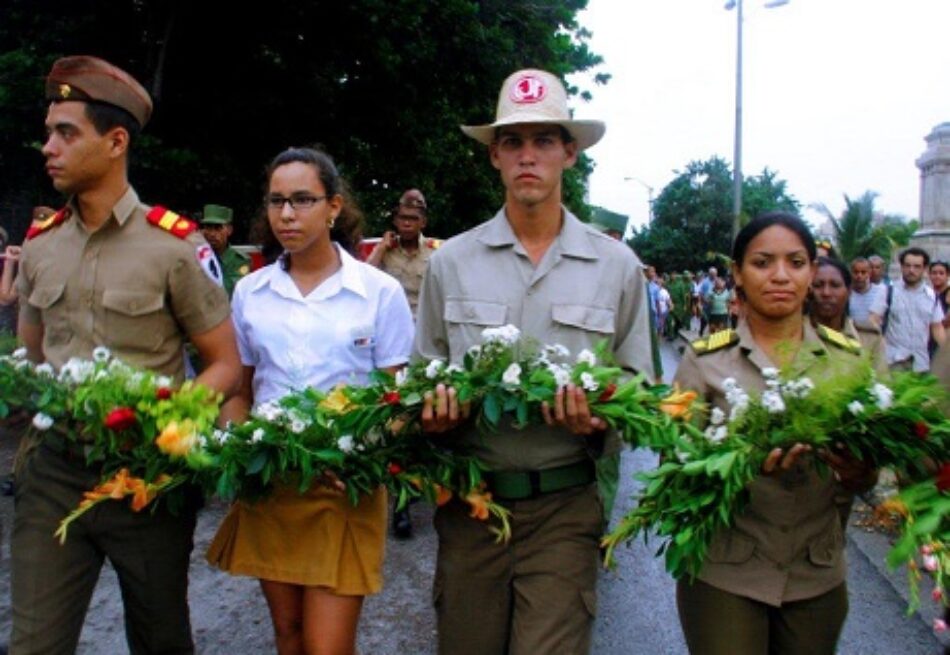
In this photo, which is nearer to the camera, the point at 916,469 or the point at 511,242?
the point at 916,469

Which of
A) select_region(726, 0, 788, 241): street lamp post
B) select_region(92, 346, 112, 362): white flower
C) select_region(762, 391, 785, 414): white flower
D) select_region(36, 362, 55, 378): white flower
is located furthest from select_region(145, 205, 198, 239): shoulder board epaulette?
select_region(726, 0, 788, 241): street lamp post

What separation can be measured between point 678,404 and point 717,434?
0.17 metres

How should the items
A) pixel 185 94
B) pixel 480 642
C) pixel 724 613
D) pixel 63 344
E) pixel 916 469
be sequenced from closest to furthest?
pixel 916 469 < pixel 724 613 < pixel 480 642 < pixel 63 344 < pixel 185 94

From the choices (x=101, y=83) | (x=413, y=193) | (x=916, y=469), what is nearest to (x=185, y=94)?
(x=413, y=193)

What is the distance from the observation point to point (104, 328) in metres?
3.03

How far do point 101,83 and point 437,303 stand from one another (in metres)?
1.34

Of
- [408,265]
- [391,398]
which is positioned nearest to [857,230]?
[408,265]

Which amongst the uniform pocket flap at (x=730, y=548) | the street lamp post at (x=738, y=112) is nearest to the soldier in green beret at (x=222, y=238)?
the uniform pocket flap at (x=730, y=548)

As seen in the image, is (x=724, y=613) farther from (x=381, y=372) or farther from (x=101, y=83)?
(x=101, y=83)

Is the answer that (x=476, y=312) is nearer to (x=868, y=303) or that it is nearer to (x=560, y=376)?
(x=560, y=376)

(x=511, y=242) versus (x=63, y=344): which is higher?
(x=511, y=242)

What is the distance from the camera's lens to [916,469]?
2482 mm

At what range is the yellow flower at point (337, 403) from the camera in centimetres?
283

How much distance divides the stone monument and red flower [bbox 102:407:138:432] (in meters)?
16.3
